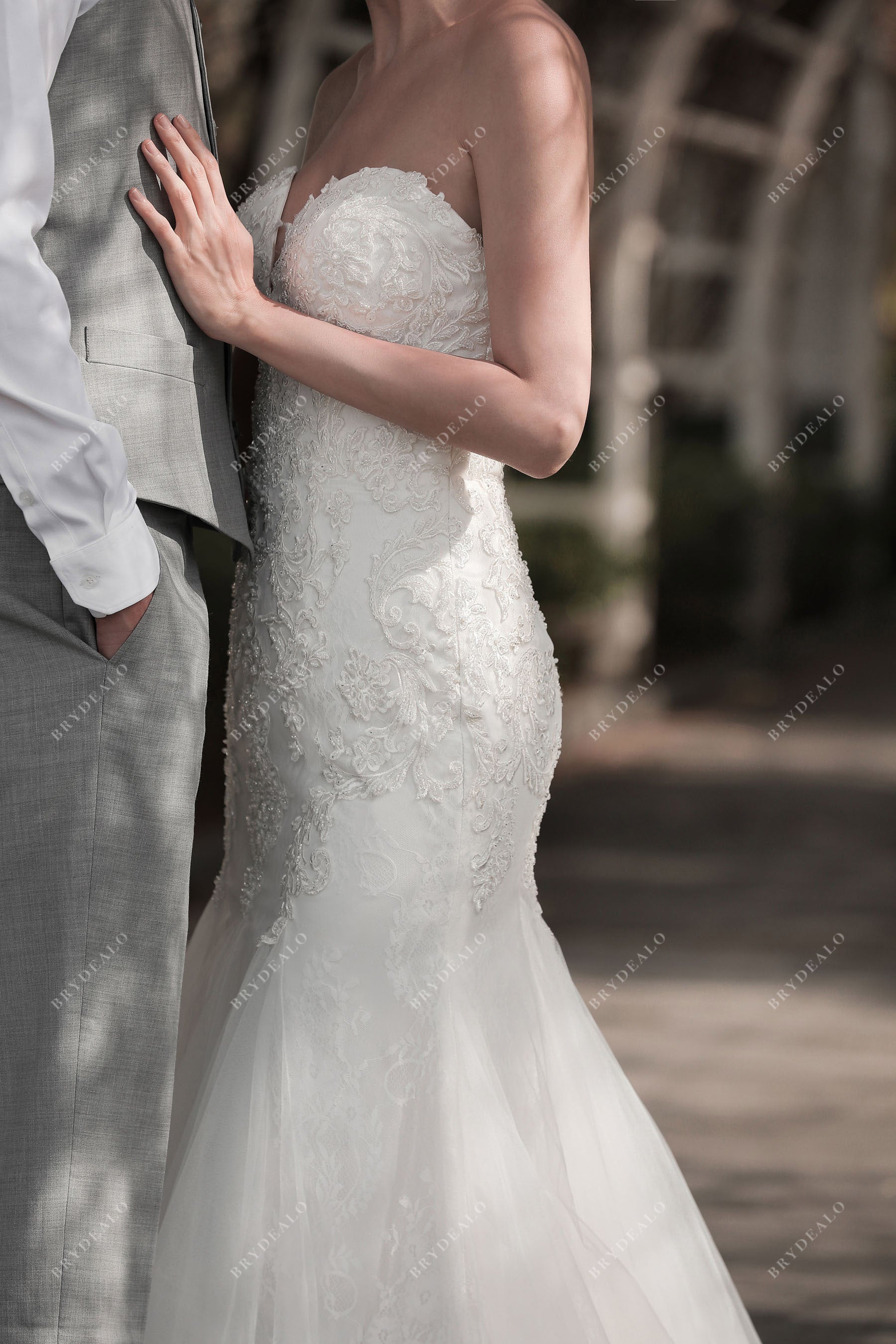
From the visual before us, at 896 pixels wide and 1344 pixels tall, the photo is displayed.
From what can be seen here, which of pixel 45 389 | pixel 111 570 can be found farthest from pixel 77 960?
pixel 45 389

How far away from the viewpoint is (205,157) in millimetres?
2129

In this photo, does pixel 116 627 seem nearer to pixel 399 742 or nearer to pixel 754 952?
pixel 399 742

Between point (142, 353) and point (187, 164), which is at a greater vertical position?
point (187, 164)

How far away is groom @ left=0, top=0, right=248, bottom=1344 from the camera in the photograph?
74.3 inches

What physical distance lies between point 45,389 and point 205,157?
1.52 ft

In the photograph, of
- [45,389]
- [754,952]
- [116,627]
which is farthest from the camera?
[754,952]

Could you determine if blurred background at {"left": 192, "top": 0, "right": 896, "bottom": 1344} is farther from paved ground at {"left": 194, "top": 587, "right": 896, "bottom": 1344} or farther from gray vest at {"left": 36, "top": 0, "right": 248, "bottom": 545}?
gray vest at {"left": 36, "top": 0, "right": 248, "bottom": 545}

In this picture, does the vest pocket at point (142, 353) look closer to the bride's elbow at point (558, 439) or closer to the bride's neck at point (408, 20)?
the bride's elbow at point (558, 439)

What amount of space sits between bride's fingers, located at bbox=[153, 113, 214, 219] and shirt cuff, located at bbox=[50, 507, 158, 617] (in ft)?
1.55

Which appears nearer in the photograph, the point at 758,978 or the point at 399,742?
the point at 399,742

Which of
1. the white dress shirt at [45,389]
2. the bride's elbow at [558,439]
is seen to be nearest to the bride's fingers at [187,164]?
the white dress shirt at [45,389]

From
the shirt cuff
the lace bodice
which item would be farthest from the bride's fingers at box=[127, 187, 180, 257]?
the shirt cuff

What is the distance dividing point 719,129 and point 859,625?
637 cm

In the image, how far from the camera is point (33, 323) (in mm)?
1857
